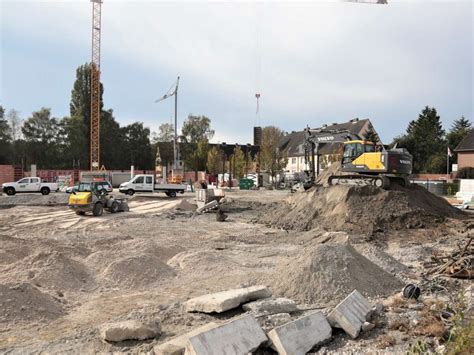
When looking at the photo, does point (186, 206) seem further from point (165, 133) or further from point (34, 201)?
point (165, 133)

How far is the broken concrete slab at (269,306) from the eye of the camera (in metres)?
6.44

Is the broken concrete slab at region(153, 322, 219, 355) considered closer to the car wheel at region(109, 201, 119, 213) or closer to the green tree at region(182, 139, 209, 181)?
the car wheel at region(109, 201, 119, 213)

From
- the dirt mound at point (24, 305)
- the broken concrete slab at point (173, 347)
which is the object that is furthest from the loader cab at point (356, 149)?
the broken concrete slab at point (173, 347)

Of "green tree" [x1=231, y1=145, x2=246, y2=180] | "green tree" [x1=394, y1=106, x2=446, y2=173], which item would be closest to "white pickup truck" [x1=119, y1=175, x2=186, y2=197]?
"green tree" [x1=231, y1=145, x2=246, y2=180]

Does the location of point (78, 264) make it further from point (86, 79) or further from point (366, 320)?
point (86, 79)

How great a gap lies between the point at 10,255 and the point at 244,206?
57.4 ft

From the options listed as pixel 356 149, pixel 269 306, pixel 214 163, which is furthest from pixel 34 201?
pixel 214 163

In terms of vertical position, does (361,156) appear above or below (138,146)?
below

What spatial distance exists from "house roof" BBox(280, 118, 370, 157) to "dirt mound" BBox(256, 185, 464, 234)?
134 ft

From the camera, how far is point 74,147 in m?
65.6

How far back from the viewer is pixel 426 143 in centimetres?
6100

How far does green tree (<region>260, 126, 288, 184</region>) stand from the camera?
58875 millimetres

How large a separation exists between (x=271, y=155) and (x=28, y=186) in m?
33.0

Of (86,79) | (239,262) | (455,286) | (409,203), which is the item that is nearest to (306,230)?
(409,203)
